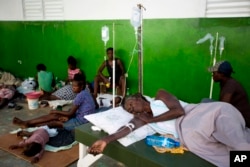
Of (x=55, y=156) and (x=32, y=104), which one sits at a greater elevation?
(x=32, y=104)

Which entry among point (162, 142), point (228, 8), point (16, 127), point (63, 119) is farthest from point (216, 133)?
point (16, 127)

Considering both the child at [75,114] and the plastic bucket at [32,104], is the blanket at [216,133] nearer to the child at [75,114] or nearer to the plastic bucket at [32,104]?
the child at [75,114]

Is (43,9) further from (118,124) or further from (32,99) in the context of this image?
(118,124)

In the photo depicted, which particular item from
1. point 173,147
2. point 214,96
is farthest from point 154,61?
point 173,147

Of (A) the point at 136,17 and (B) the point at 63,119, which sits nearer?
(A) the point at 136,17

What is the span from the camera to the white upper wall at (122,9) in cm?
A: 407

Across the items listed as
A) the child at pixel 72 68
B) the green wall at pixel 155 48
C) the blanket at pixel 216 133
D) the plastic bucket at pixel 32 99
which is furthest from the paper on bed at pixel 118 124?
the child at pixel 72 68

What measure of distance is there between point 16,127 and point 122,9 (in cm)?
287

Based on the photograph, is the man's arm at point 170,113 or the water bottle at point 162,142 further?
the man's arm at point 170,113

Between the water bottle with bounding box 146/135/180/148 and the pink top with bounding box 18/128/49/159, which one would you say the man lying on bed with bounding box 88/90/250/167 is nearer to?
the water bottle with bounding box 146/135/180/148

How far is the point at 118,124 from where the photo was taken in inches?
91.6

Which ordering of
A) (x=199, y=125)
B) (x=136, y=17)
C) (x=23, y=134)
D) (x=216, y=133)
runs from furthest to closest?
(x=23, y=134)
(x=136, y=17)
(x=199, y=125)
(x=216, y=133)

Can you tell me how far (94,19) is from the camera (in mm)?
5344

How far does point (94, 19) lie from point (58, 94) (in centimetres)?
177
